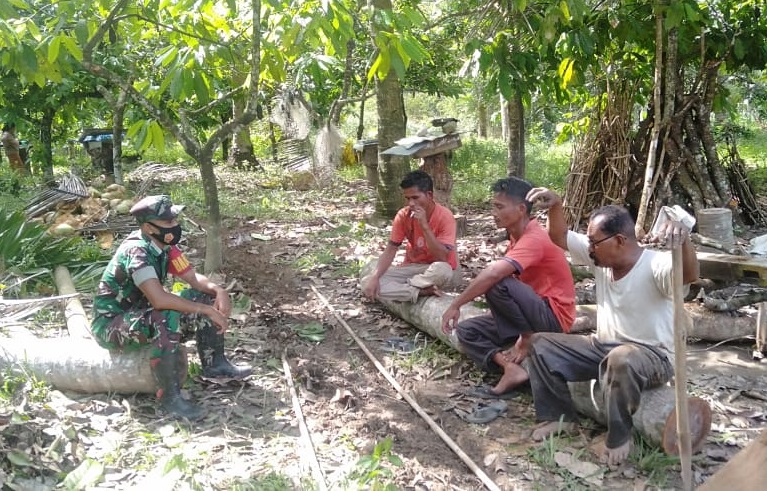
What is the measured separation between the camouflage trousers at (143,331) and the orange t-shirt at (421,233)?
214 cm

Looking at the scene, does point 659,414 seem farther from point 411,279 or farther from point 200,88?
point 200,88

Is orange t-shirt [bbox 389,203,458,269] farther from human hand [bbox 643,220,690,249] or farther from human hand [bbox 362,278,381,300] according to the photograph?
human hand [bbox 643,220,690,249]

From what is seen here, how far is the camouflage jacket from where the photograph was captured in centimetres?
396

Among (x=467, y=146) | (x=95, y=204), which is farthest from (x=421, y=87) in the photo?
(x=95, y=204)

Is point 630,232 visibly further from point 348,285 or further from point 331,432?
point 348,285

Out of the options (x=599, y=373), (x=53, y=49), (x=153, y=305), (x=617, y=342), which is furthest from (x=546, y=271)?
(x=53, y=49)

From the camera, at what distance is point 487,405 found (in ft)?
13.4

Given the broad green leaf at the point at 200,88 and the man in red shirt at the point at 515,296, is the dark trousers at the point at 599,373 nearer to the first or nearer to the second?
the man in red shirt at the point at 515,296

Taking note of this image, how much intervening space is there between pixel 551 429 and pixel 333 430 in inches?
48.5

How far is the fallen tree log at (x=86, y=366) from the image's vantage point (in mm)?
4133

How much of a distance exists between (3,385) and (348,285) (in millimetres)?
3246

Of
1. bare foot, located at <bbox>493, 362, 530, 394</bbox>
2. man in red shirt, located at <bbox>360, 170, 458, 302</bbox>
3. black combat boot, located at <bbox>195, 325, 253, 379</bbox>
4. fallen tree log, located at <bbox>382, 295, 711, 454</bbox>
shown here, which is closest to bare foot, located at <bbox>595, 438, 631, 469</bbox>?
fallen tree log, located at <bbox>382, 295, 711, 454</bbox>

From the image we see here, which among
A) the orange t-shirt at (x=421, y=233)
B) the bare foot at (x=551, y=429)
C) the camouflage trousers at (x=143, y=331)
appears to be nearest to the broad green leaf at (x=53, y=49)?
the camouflage trousers at (x=143, y=331)

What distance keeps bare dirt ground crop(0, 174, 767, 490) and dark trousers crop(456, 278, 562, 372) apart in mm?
272
